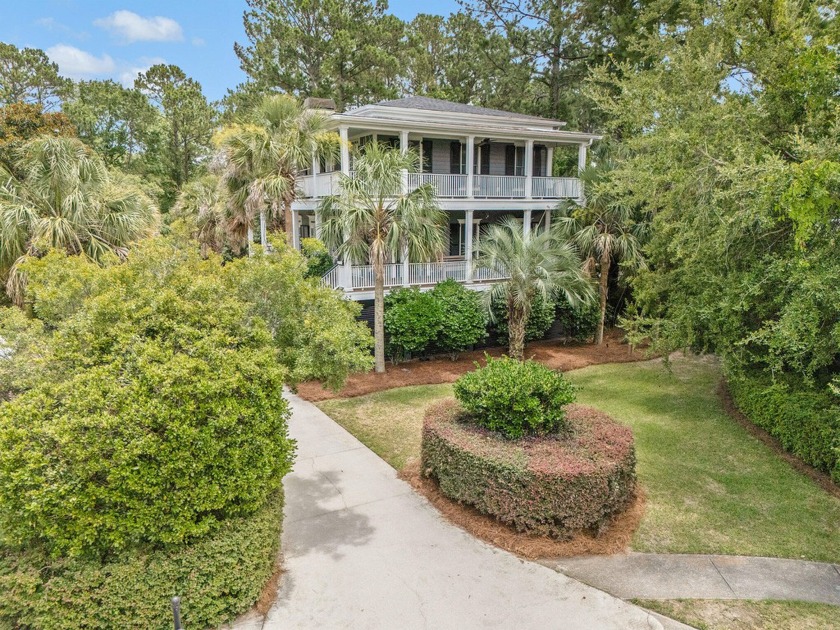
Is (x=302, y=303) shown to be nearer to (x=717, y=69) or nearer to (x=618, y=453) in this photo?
(x=618, y=453)

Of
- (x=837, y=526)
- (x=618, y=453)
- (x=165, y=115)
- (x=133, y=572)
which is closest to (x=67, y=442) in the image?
(x=133, y=572)

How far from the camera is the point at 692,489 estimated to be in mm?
8078

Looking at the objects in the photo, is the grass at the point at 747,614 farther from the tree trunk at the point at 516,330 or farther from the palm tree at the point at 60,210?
the palm tree at the point at 60,210

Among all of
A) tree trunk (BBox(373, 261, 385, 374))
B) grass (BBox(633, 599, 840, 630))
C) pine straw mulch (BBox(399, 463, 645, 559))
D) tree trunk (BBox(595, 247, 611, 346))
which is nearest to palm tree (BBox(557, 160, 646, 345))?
tree trunk (BBox(595, 247, 611, 346))

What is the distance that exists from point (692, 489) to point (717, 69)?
8.57m

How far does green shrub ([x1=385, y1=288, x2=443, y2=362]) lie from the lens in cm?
1422

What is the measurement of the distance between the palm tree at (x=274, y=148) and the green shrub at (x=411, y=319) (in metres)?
3.36

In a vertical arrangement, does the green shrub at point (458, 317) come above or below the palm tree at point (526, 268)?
below

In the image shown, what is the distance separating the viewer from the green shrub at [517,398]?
7.23 metres

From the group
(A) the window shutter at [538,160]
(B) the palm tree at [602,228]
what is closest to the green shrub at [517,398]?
(B) the palm tree at [602,228]

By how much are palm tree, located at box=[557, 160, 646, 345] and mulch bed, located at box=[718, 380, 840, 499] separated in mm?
4741

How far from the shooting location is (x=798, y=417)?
8953 mm

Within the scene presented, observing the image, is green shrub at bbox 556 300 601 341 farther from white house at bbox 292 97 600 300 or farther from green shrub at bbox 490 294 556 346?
white house at bbox 292 97 600 300

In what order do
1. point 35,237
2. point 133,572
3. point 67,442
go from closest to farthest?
point 67,442
point 133,572
point 35,237
